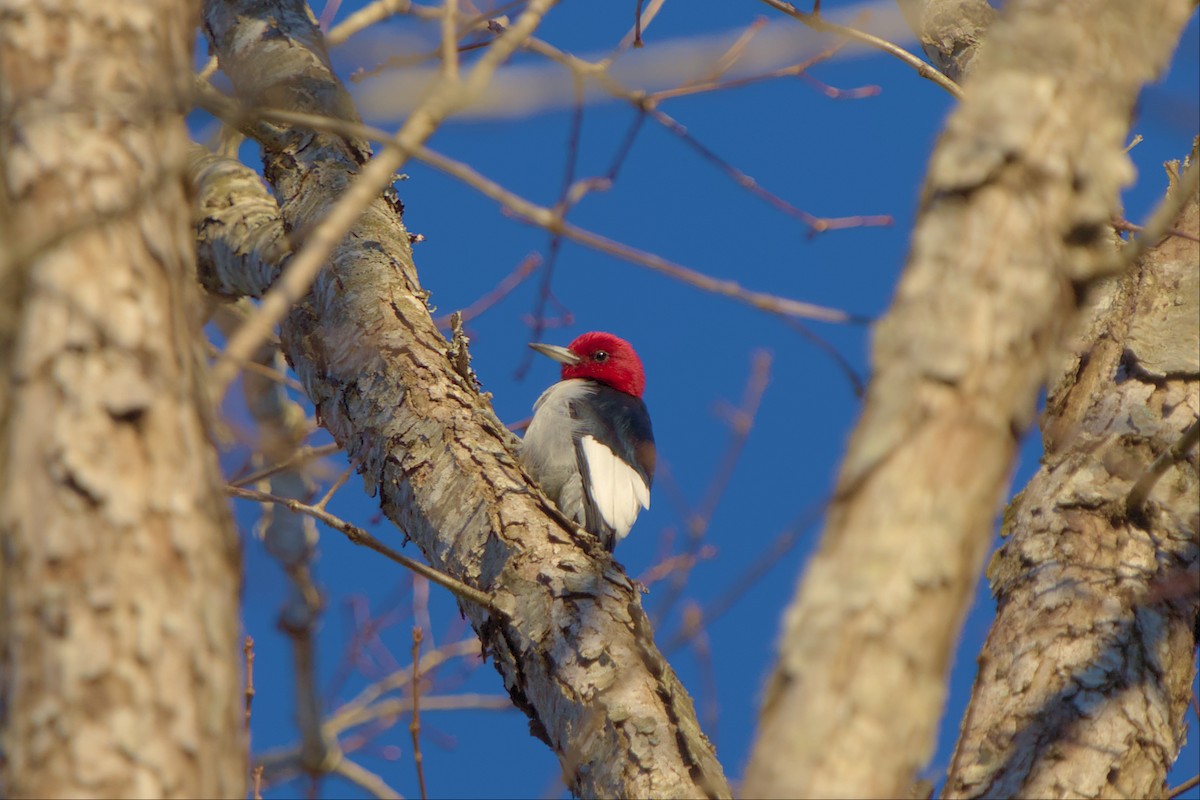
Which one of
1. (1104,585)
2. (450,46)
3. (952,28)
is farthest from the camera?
(952,28)

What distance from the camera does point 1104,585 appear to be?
240 centimetres

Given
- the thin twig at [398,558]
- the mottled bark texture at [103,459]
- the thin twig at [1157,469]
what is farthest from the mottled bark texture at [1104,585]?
the mottled bark texture at [103,459]

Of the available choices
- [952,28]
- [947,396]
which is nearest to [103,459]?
[947,396]

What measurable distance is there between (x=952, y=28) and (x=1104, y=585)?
1.98m

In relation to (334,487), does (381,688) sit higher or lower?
higher

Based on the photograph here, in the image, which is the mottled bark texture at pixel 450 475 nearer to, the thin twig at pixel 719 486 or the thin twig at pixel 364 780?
the thin twig at pixel 719 486

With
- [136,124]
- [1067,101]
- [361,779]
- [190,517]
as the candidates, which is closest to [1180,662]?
[1067,101]

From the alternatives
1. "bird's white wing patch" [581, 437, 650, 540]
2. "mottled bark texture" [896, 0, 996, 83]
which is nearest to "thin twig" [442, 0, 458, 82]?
"mottled bark texture" [896, 0, 996, 83]

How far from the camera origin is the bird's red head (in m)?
5.97

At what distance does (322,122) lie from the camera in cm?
140

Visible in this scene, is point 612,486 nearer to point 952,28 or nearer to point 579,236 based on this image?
point 952,28

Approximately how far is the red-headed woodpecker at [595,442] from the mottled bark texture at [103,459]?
319 cm

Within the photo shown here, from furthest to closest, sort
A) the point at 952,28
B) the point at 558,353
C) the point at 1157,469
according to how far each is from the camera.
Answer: the point at 558,353 < the point at 952,28 < the point at 1157,469

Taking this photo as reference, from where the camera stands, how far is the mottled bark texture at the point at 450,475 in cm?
233
